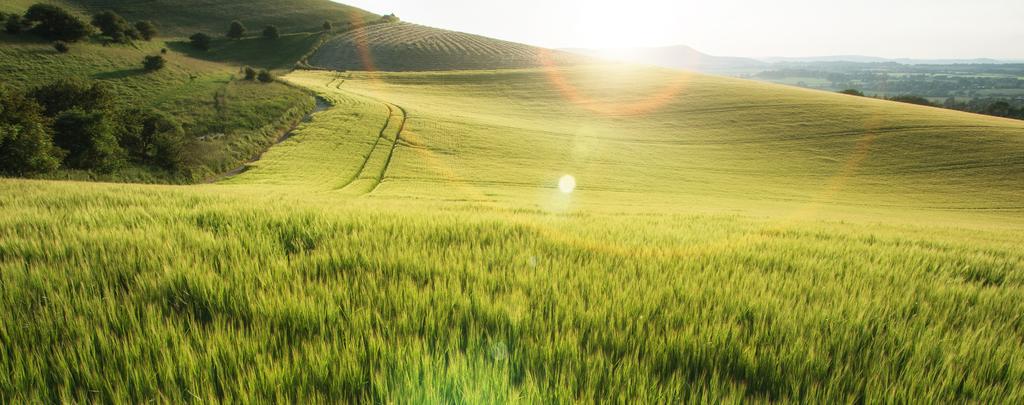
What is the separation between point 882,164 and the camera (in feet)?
131

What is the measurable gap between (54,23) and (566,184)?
6297cm

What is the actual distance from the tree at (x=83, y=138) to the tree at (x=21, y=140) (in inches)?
124

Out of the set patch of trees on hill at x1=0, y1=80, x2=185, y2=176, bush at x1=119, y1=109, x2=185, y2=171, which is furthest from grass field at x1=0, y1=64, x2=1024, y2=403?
bush at x1=119, y1=109, x2=185, y2=171

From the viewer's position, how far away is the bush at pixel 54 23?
49.0 m

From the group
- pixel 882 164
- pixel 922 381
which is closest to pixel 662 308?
pixel 922 381

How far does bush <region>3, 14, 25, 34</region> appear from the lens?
47531mm

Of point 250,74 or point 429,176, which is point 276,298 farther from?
point 250,74

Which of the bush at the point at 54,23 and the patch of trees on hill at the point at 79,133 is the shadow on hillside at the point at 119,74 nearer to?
the bush at the point at 54,23

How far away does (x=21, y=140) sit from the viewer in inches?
874

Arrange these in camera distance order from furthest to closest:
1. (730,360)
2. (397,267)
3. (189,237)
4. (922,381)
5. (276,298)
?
(189,237), (397,267), (276,298), (730,360), (922,381)

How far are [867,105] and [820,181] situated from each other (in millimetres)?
30575

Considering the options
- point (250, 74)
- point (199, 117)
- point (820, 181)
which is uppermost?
point (250, 74)

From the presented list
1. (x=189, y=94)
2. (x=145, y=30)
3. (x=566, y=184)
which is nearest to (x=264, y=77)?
(x=189, y=94)

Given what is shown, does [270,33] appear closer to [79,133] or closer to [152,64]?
[152,64]
